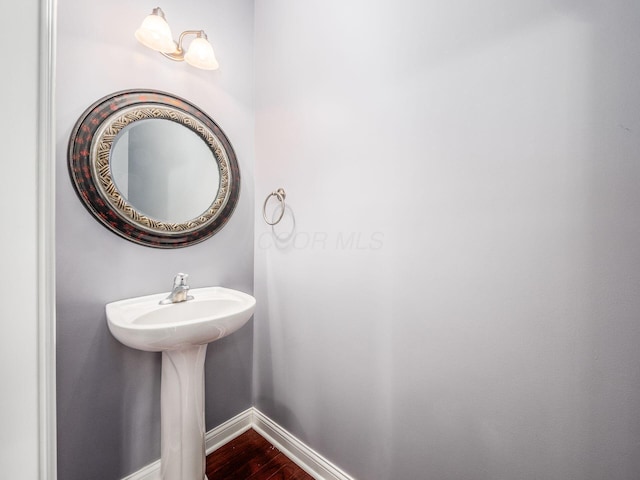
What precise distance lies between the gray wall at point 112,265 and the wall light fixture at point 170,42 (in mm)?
69

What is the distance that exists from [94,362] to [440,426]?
4.33 ft

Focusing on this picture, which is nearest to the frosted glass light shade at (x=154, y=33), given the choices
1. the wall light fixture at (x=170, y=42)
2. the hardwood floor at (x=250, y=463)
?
the wall light fixture at (x=170, y=42)

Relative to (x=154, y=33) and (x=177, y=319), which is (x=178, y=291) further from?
(x=154, y=33)

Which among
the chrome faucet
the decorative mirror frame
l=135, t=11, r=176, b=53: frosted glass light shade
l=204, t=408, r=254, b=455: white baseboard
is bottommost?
l=204, t=408, r=254, b=455: white baseboard

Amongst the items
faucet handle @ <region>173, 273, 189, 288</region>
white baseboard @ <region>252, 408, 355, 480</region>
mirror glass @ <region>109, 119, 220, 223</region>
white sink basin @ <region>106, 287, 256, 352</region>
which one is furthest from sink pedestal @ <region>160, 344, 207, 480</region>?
mirror glass @ <region>109, 119, 220, 223</region>

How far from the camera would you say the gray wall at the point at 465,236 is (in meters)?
0.62

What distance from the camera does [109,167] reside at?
1005mm

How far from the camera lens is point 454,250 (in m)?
0.82

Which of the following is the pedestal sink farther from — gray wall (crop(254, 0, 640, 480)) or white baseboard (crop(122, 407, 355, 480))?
gray wall (crop(254, 0, 640, 480))

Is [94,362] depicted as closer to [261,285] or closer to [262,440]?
[261,285]

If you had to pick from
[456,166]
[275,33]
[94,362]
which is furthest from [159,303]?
[275,33]

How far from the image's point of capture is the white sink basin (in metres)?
0.83

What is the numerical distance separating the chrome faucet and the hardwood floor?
0.85m

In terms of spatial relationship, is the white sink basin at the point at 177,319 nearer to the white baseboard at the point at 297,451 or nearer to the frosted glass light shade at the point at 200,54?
the white baseboard at the point at 297,451
